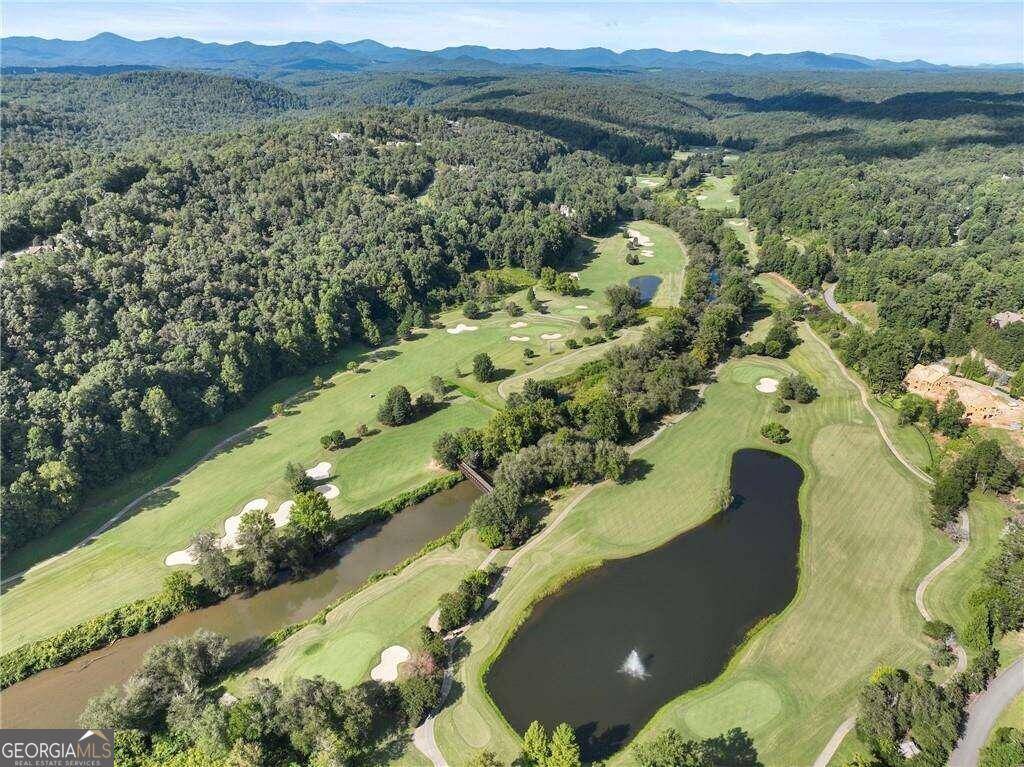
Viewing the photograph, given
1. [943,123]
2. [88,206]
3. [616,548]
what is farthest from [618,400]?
[943,123]

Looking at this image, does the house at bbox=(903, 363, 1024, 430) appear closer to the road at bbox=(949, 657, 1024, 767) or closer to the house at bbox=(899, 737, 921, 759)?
the road at bbox=(949, 657, 1024, 767)

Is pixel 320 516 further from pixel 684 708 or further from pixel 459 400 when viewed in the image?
pixel 684 708

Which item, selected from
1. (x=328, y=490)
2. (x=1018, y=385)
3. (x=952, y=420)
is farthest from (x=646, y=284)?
(x=328, y=490)

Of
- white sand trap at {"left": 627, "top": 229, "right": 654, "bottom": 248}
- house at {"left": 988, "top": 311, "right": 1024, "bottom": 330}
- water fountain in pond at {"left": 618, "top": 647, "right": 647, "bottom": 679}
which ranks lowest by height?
water fountain in pond at {"left": 618, "top": 647, "right": 647, "bottom": 679}

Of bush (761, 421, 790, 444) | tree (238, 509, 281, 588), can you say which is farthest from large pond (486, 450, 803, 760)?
tree (238, 509, 281, 588)

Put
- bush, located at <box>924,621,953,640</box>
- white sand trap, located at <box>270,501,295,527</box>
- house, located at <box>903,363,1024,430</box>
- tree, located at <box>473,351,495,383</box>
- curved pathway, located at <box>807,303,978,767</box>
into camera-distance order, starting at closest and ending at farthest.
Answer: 1. curved pathway, located at <box>807,303,978,767</box>
2. bush, located at <box>924,621,953,640</box>
3. white sand trap, located at <box>270,501,295,527</box>
4. house, located at <box>903,363,1024,430</box>
5. tree, located at <box>473,351,495,383</box>

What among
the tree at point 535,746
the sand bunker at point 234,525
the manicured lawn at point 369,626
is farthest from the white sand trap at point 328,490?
the tree at point 535,746

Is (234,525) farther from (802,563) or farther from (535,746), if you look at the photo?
(802,563)
